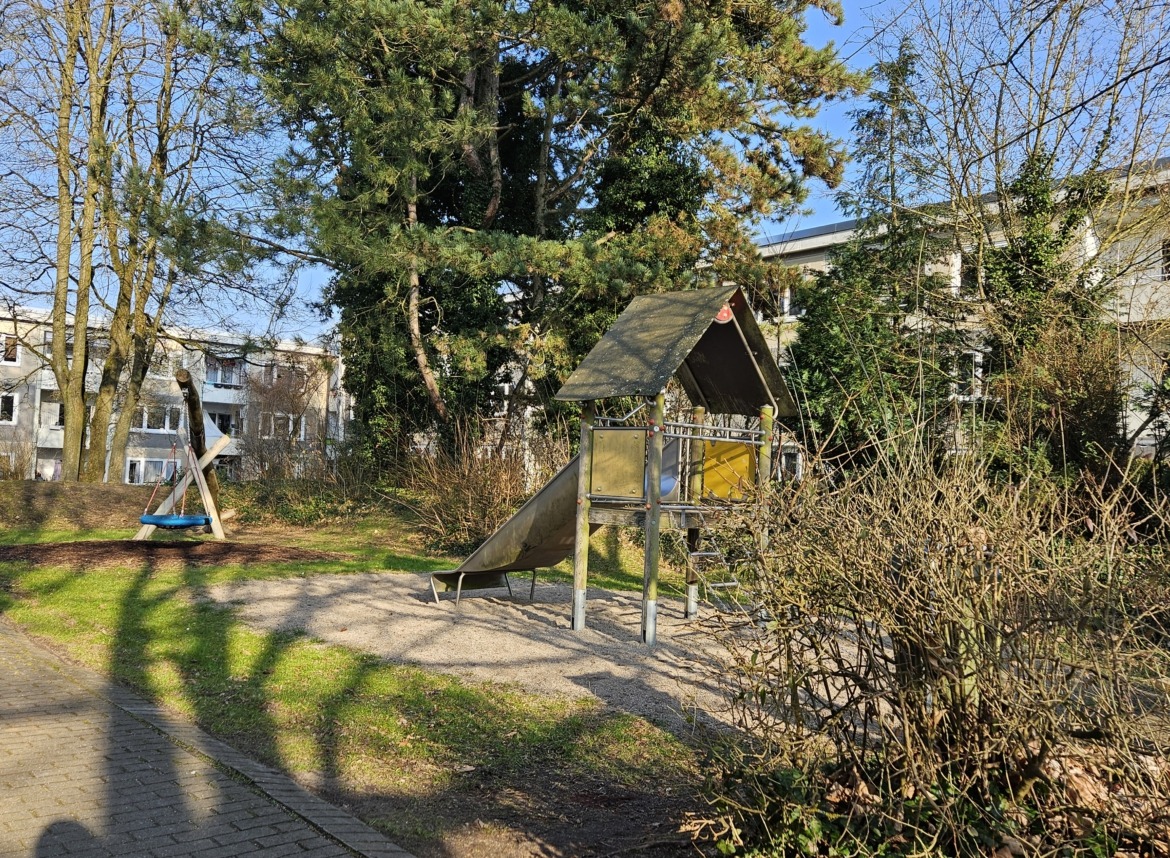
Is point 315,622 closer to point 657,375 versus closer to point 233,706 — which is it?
point 233,706

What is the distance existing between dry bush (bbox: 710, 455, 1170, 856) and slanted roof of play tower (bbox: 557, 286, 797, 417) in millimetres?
5074

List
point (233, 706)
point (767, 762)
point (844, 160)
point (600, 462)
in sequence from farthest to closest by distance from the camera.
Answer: point (844, 160) < point (600, 462) < point (233, 706) < point (767, 762)

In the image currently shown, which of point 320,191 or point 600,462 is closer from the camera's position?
point 600,462

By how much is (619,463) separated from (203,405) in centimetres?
4612

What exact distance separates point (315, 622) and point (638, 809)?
18.4 ft

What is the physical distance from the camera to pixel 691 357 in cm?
1133

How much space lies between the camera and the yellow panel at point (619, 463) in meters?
9.55

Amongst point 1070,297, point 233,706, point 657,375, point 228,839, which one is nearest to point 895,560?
point 228,839

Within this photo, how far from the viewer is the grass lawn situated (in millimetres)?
5035

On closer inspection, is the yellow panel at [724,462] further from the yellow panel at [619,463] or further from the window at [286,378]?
the window at [286,378]

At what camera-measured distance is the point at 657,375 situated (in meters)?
8.95

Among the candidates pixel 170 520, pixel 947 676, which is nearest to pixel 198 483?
pixel 170 520

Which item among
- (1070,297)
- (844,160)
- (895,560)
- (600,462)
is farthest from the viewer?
(844,160)

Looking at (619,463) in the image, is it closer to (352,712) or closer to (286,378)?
(352,712)
